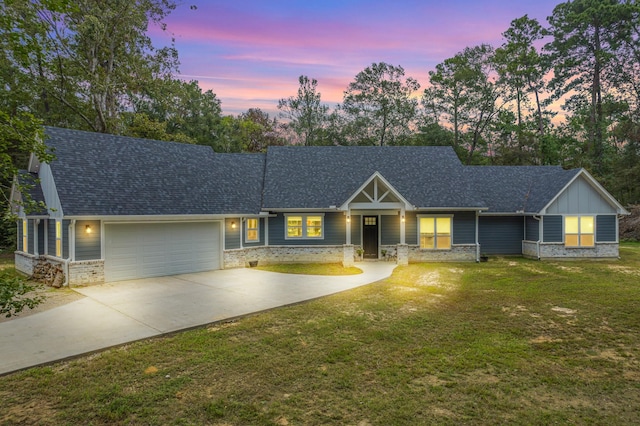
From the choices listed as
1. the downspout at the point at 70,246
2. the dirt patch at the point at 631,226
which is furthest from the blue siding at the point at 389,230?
the dirt patch at the point at 631,226

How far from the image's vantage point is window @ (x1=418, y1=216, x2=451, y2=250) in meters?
17.4

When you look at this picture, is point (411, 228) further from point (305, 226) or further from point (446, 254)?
point (305, 226)

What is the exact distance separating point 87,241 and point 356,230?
38.3ft

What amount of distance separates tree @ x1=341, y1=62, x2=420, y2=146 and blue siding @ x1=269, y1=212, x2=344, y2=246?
20.1 m

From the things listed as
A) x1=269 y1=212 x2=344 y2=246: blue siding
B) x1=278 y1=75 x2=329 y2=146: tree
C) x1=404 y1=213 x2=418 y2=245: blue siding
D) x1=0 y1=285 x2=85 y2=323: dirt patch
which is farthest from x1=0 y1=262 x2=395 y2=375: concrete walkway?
x1=278 y1=75 x2=329 y2=146: tree

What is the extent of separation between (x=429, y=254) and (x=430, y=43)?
547 inches

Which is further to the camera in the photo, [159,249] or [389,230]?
[389,230]

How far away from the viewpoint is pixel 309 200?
56.9 feet

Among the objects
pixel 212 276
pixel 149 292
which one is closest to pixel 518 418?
pixel 149 292

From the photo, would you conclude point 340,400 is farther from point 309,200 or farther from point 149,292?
point 309,200

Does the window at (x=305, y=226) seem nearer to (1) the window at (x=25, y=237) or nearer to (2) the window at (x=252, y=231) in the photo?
(2) the window at (x=252, y=231)

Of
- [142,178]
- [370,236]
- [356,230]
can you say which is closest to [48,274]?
[142,178]

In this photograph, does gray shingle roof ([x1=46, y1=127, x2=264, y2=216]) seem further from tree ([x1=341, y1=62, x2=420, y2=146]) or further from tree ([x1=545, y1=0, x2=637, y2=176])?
tree ([x1=545, y1=0, x2=637, y2=176])

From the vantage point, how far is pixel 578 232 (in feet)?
56.5
